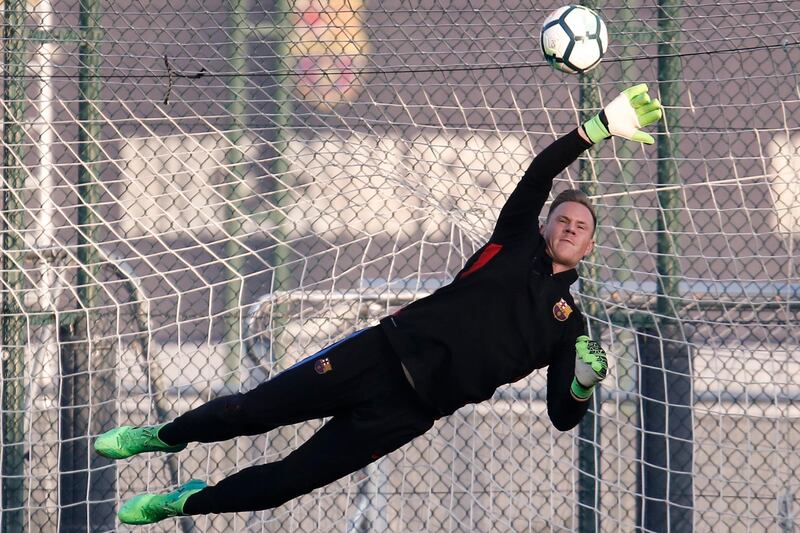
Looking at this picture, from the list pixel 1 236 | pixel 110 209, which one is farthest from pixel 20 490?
pixel 110 209

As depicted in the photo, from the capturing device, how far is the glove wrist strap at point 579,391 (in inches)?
145

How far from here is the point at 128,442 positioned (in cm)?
418

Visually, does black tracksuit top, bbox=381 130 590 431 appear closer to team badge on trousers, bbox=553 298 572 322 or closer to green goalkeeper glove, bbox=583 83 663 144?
team badge on trousers, bbox=553 298 572 322

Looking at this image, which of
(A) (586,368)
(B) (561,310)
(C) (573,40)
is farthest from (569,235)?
(C) (573,40)

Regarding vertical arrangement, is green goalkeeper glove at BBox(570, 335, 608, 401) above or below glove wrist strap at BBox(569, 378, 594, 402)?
above

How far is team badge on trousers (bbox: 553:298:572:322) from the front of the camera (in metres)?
3.81

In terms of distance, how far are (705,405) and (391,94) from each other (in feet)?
8.23

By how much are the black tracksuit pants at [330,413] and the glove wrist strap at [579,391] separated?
0.52 m

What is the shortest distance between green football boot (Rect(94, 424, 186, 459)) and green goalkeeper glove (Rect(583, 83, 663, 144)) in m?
1.94

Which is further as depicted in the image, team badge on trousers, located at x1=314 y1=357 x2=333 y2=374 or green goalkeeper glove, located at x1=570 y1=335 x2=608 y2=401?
team badge on trousers, located at x1=314 y1=357 x2=333 y2=374

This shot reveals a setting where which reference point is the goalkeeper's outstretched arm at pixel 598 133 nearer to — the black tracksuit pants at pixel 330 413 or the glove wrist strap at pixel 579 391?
the glove wrist strap at pixel 579 391

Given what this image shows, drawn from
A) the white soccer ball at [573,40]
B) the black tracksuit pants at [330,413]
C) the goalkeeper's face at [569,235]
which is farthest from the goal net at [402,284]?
the black tracksuit pants at [330,413]

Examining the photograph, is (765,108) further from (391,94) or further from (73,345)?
(73,345)

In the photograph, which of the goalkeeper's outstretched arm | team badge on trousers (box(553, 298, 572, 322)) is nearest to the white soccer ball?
the goalkeeper's outstretched arm
